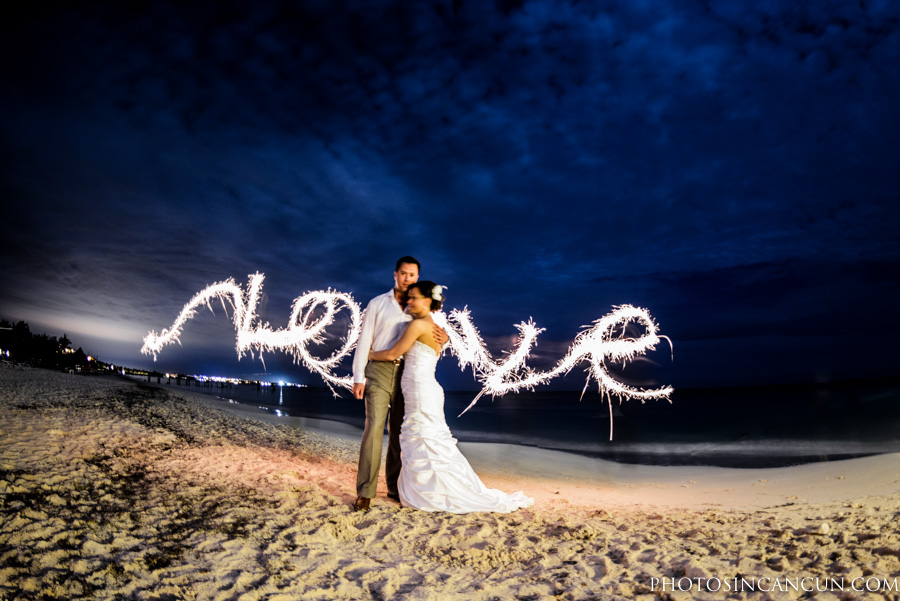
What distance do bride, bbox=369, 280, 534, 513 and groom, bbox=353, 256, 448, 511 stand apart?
0.13m

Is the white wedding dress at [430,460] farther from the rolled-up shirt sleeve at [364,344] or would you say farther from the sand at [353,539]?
the rolled-up shirt sleeve at [364,344]

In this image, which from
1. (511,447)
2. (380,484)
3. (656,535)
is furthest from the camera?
(511,447)

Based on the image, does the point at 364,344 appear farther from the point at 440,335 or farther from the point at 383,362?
the point at 440,335

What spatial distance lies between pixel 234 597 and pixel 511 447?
1228 cm

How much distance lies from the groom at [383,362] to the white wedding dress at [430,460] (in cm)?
18

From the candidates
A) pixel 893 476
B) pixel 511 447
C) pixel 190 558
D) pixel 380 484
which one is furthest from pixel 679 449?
pixel 190 558

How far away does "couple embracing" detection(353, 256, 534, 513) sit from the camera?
5.16m

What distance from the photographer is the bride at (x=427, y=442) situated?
5168 millimetres

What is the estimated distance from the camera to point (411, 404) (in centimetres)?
543

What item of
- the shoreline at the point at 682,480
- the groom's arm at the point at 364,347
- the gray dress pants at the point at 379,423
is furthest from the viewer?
the shoreline at the point at 682,480

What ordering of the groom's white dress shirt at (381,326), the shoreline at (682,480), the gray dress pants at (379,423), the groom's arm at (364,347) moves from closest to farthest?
the gray dress pants at (379,423), the groom's arm at (364,347), the groom's white dress shirt at (381,326), the shoreline at (682,480)

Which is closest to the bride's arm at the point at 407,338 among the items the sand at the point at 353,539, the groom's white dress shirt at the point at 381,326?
the groom's white dress shirt at the point at 381,326

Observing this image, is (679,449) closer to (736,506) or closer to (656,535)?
(736,506)

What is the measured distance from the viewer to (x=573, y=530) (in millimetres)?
4555
